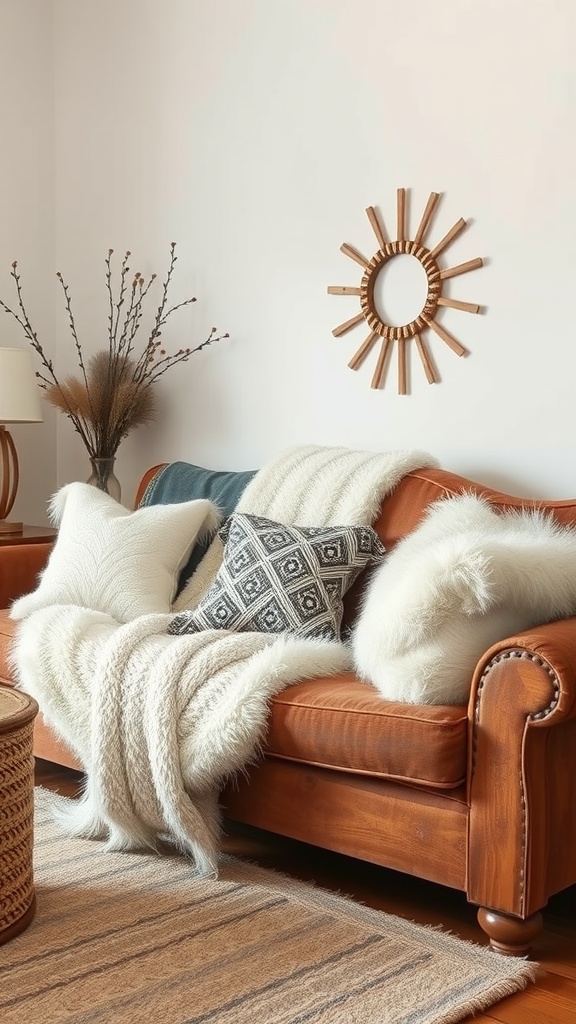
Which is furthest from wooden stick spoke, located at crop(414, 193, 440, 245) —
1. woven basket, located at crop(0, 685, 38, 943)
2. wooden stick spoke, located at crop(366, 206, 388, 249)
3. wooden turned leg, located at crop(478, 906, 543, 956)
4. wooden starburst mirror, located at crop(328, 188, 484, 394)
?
wooden turned leg, located at crop(478, 906, 543, 956)

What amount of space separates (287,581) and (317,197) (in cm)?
144

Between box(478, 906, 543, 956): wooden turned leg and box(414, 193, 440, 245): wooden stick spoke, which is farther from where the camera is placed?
box(414, 193, 440, 245): wooden stick spoke

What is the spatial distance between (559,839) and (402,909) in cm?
40

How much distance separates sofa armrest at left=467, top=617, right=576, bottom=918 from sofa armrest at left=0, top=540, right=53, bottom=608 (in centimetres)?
179

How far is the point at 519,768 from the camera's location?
1.96 m

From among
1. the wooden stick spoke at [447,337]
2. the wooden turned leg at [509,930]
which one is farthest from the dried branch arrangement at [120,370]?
the wooden turned leg at [509,930]

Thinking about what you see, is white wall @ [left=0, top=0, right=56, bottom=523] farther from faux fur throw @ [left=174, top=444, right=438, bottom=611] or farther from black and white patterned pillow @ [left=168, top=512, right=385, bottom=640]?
black and white patterned pillow @ [left=168, top=512, right=385, bottom=640]

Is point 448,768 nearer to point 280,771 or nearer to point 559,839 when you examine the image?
point 559,839

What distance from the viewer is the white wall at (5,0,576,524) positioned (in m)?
2.97

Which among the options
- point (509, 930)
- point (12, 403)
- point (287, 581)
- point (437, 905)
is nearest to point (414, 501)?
point (287, 581)

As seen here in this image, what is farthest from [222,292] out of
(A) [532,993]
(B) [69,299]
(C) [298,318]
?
(A) [532,993]

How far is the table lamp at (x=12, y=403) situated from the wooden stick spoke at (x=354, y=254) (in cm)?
121

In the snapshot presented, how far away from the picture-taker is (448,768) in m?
2.02

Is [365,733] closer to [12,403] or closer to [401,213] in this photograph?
[401,213]
